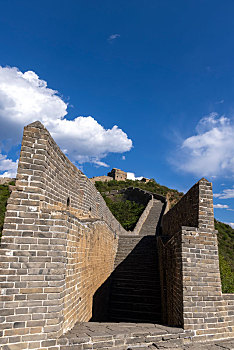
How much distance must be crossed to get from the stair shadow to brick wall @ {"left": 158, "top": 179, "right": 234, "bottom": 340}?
2.39 m

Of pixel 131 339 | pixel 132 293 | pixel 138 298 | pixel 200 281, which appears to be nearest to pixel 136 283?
pixel 132 293

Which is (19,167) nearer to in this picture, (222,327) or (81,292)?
(81,292)

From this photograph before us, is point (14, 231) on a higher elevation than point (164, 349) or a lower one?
higher

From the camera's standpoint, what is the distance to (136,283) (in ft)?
28.3

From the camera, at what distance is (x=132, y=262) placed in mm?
10258

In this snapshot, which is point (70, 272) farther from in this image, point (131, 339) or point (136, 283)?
point (136, 283)

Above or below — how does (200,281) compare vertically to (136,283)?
above

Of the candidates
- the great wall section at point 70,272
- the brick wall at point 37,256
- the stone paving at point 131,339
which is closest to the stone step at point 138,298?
the great wall section at point 70,272

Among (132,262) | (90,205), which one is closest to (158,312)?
(132,262)

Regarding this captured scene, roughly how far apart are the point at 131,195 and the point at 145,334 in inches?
1110

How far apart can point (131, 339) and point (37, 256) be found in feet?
7.36

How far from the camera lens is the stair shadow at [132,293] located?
23.6 ft

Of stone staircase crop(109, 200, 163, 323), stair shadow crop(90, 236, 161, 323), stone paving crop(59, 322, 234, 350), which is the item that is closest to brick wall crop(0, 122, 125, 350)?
stone paving crop(59, 322, 234, 350)

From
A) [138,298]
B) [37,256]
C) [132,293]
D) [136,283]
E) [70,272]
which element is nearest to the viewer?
[37,256]
